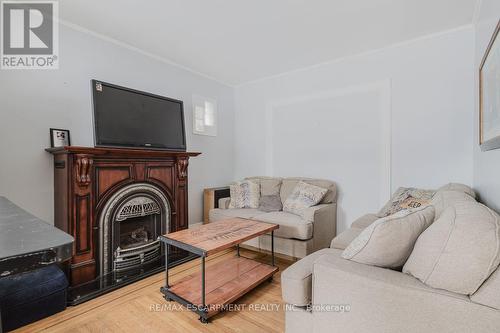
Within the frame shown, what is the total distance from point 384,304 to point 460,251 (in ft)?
1.20

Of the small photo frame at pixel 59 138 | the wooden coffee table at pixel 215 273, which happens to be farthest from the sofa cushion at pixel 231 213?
the small photo frame at pixel 59 138

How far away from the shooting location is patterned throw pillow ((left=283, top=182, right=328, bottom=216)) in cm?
315

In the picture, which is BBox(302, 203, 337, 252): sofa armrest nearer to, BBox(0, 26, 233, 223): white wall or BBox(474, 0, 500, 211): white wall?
BBox(474, 0, 500, 211): white wall

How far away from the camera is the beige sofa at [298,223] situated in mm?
2789

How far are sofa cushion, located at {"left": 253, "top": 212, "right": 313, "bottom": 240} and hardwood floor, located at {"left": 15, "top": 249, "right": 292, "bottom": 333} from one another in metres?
0.72

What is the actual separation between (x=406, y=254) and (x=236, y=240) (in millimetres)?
1195

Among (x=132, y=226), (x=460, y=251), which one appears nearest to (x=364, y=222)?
(x=460, y=251)

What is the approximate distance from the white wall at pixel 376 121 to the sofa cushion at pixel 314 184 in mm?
151

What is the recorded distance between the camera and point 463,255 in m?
0.92

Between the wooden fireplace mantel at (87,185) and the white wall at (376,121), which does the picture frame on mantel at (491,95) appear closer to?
the white wall at (376,121)

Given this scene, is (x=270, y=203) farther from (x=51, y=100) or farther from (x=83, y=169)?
(x=51, y=100)

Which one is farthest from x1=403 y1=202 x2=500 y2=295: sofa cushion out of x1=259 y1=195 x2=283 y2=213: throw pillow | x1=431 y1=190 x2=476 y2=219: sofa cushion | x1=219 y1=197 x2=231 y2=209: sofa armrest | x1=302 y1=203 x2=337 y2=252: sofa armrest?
x1=219 y1=197 x2=231 y2=209: sofa armrest

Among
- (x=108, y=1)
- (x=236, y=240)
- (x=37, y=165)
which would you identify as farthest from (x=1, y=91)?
(x=236, y=240)

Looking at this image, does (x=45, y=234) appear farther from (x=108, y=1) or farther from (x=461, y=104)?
(x=461, y=104)
